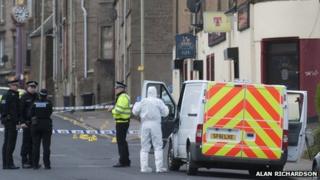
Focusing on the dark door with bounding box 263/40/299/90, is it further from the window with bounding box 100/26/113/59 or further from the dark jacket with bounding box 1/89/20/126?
the window with bounding box 100/26/113/59

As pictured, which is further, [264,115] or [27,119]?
[27,119]

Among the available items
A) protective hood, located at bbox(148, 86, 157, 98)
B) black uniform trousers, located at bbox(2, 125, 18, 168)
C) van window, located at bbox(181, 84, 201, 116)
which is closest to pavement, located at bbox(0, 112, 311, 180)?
→ black uniform trousers, located at bbox(2, 125, 18, 168)

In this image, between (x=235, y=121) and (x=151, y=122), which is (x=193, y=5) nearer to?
(x=151, y=122)

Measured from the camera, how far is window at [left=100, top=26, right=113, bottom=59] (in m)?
61.4

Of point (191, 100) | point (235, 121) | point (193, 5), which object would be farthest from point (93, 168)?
point (193, 5)

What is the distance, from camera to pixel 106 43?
61625 millimetres

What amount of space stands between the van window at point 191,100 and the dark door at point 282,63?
12.0m

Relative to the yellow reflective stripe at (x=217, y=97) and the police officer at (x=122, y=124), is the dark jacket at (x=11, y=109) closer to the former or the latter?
the police officer at (x=122, y=124)

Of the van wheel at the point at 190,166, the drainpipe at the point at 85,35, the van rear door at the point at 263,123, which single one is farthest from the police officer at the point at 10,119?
the drainpipe at the point at 85,35

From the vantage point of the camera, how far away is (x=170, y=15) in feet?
160

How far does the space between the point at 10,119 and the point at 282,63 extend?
44.2 ft

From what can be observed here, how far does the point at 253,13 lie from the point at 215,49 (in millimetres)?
6615

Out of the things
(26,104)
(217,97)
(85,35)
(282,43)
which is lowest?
(26,104)

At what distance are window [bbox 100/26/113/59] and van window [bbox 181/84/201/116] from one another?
43.1 meters
